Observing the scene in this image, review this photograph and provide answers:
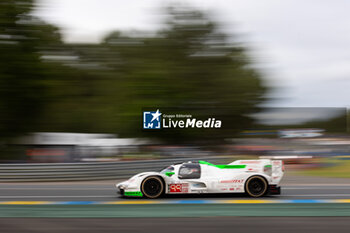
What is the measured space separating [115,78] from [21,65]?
4986 mm

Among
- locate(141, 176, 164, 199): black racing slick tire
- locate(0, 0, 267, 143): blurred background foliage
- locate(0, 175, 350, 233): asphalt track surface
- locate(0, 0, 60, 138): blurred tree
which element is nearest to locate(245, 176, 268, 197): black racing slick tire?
locate(0, 175, 350, 233): asphalt track surface

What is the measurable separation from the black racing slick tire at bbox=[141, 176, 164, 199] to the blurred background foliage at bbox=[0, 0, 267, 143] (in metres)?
13.1

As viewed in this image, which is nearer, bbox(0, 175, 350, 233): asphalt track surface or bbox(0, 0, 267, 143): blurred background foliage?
bbox(0, 175, 350, 233): asphalt track surface

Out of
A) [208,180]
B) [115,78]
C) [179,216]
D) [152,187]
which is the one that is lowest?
[179,216]

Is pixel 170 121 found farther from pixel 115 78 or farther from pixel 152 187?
pixel 152 187

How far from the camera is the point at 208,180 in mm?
9570

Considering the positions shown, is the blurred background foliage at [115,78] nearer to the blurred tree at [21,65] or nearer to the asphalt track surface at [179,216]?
the blurred tree at [21,65]

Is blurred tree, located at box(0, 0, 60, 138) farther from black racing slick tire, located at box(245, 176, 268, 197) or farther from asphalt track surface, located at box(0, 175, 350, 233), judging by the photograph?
black racing slick tire, located at box(245, 176, 268, 197)

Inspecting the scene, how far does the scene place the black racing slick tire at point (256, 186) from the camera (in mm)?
9594

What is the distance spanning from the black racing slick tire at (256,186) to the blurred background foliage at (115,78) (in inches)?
531

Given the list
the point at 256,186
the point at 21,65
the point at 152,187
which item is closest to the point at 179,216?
the point at 152,187

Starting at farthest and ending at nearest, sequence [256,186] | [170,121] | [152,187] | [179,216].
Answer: [170,121]
[256,186]
[152,187]
[179,216]

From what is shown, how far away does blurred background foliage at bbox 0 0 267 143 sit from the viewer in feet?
71.4
